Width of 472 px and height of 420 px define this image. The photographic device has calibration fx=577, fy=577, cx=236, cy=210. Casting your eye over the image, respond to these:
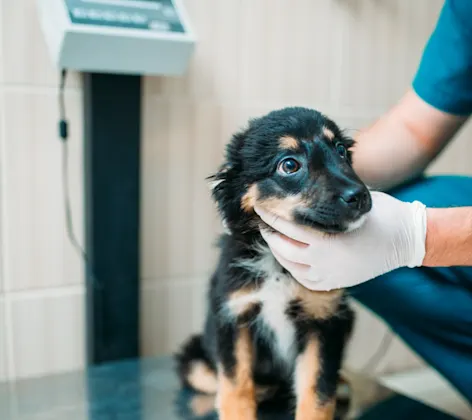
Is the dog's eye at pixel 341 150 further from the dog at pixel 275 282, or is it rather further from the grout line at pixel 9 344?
the grout line at pixel 9 344

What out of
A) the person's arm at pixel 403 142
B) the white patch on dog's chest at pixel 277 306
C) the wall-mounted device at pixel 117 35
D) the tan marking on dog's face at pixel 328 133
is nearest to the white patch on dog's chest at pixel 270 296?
the white patch on dog's chest at pixel 277 306

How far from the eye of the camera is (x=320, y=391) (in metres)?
0.96

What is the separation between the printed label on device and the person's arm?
467mm

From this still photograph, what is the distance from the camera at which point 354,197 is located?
0.78 meters

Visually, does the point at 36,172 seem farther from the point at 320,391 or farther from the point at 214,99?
the point at 320,391

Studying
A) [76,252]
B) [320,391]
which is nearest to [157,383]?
[76,252]

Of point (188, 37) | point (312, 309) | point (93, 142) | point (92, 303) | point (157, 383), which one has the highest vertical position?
point (188, 37)

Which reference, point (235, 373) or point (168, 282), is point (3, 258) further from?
point (235, 373)

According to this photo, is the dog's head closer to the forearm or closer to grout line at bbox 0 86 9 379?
the forearm

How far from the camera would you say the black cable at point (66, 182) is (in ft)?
4.16

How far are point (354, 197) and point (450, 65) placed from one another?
62 cm

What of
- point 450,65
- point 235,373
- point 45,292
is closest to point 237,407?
point 235,373

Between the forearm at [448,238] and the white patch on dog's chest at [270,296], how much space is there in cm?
25

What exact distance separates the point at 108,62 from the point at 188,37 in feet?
0.56
